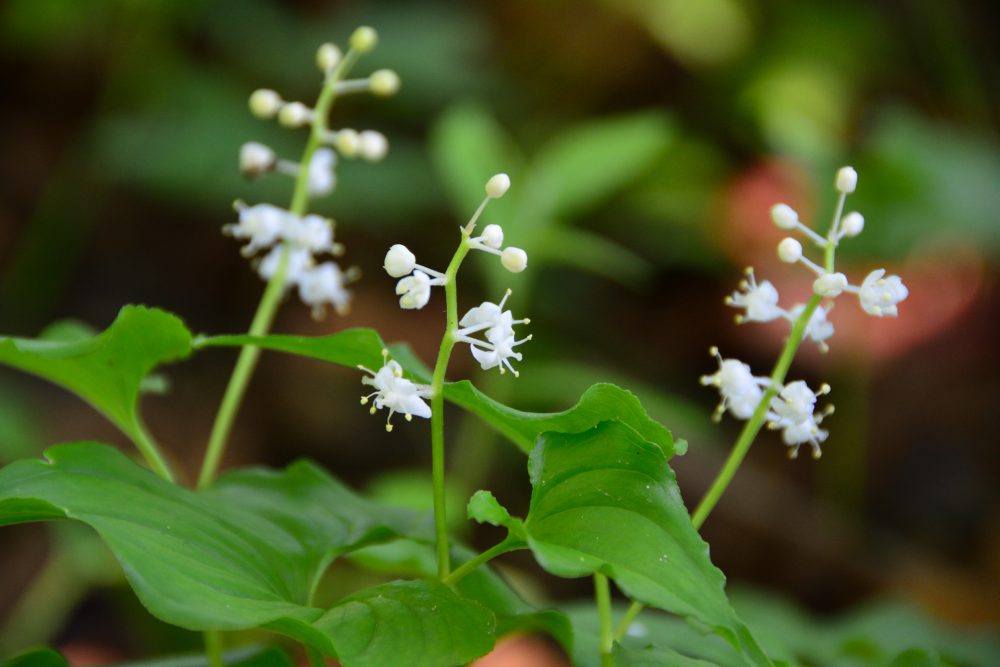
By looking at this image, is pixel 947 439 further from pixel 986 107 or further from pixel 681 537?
pixel 681 537

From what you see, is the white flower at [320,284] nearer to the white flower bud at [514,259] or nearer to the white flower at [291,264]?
the white flower at [291,264]

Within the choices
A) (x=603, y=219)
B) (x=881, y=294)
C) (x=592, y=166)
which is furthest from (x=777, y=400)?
(x=603, y=219)

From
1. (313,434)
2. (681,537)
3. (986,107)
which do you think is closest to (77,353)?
(681,537)

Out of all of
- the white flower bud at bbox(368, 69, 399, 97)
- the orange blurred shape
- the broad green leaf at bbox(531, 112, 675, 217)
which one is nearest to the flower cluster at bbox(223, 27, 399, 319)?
the white flower bud at bbox(368, 69, 399, 97)

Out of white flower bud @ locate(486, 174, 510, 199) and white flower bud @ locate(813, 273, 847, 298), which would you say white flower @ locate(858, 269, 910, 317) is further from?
white flower bud @ locate(486, 174, 510, 199)

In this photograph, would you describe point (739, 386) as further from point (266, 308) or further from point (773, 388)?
point (266, 308)

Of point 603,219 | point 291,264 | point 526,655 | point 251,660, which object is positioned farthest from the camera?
point 603,219
